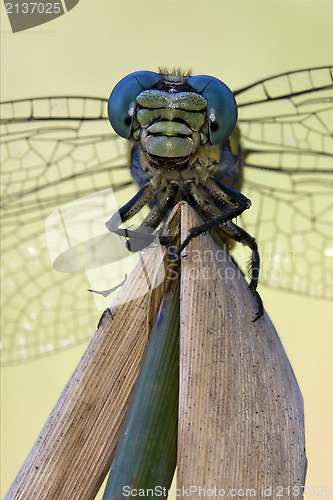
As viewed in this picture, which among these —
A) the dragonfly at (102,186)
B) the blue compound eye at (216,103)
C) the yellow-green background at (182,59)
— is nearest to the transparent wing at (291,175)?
the dragonfly at (102,186)

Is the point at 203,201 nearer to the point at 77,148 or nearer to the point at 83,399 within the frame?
the point at 77,148

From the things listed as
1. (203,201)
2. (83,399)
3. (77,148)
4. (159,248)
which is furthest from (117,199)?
(83,399)

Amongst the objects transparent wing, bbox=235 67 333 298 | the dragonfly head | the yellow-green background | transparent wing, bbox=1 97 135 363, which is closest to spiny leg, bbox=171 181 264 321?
the dragonfly head

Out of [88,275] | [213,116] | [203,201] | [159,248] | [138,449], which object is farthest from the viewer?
[88,275]

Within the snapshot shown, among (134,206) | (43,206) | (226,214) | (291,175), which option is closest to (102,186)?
(43,206)

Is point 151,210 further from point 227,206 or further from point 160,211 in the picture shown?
point 227,206

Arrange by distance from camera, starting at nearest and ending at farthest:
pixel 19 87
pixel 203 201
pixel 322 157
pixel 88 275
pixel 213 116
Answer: pixel 213 116, pixel 203 201, pixel 322 157, pixel 88 275, pixel 19 87
